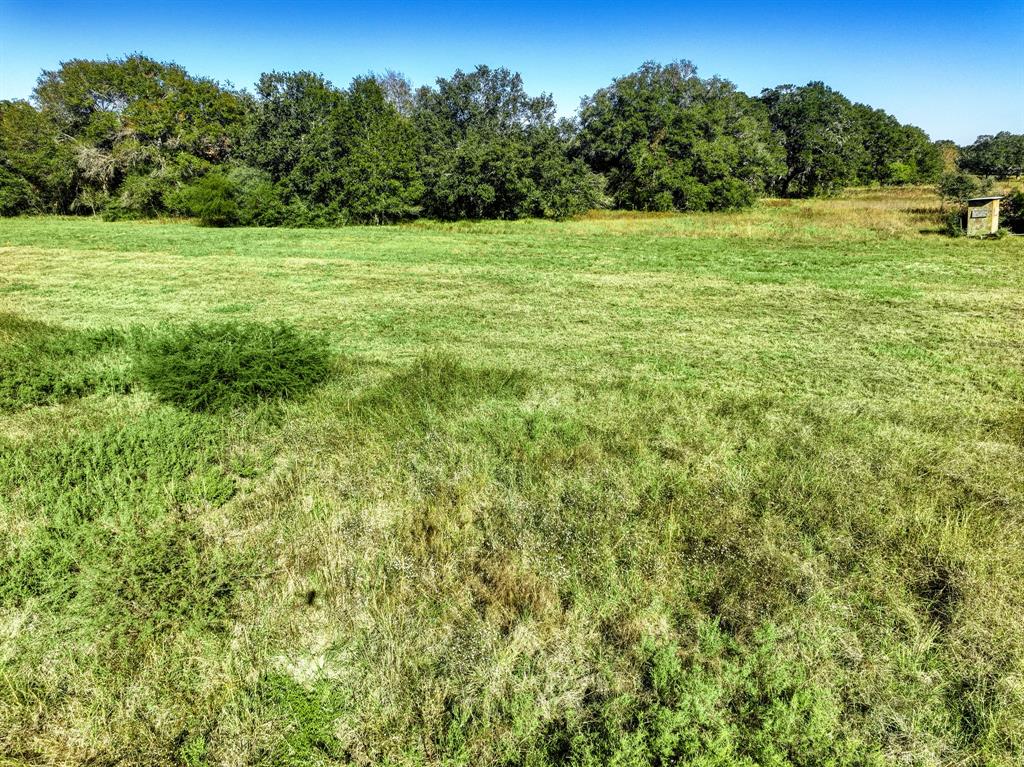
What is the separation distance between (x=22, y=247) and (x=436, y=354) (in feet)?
81.3

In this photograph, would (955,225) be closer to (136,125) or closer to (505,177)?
(505,177)

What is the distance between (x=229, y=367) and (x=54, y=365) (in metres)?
3.06

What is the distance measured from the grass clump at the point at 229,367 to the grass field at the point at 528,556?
245 mm

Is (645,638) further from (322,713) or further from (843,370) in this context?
(843,370)

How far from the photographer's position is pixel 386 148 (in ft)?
114

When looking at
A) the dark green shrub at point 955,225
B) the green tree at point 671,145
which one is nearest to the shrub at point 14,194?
the green tree at point 671,145

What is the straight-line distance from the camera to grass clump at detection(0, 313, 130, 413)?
6380 millimetres

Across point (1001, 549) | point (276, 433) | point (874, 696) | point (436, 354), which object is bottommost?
point (874, 696)

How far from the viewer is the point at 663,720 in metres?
2.50

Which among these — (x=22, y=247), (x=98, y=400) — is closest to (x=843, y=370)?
(x=98, y=400)

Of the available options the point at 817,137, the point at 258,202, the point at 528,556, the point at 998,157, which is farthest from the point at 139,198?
the point at 998,157

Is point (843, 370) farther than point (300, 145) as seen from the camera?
No

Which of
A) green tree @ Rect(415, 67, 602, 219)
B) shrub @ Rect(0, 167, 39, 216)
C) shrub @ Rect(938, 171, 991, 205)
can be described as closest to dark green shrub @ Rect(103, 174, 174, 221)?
shrub @ Rect(0, 167, 39, 216)

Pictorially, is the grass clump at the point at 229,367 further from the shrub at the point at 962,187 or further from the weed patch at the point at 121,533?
the shrub at the point at 962,187
